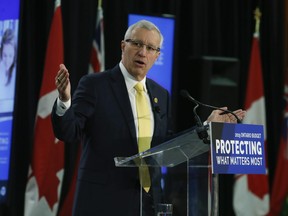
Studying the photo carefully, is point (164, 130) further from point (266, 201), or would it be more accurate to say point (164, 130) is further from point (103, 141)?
point (266, 201)

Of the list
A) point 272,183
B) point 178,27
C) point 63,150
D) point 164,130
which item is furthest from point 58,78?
point 272,183

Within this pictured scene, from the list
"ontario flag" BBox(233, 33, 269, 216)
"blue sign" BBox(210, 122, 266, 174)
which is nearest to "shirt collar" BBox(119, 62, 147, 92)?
"blue sign" BBox(210, 122, 266, 174)

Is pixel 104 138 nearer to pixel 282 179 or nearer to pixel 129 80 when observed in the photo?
pixel 129 80

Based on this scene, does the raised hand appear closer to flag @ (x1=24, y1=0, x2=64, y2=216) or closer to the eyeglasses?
the eyeglasses

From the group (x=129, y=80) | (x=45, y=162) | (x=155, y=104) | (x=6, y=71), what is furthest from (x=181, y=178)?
(x=45, y=162)

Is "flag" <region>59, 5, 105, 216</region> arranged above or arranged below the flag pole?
below

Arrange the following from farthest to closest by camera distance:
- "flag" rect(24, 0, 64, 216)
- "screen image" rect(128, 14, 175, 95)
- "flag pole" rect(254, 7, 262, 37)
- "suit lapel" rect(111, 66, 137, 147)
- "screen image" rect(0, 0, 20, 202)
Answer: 1. "flag pole" rect(254, 7, 262, 37)
2. "screen image" rect(128, 14, 175, 95)
3. "flag" rect(24, 0, 64, 216)
4. "screen image" rect(0, 0, 20, 202)
5. "suit lapel" rect(111, 66, 137, 147)

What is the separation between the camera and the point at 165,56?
225 inches

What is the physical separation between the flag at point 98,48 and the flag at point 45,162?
1.43 feet

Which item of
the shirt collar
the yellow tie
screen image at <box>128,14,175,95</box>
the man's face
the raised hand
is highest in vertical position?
screen image at <box>128,14,175,95</box>

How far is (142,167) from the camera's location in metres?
2.75

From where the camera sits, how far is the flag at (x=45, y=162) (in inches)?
207

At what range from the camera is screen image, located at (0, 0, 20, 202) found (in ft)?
14.7

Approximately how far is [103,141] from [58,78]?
21.4 inches
